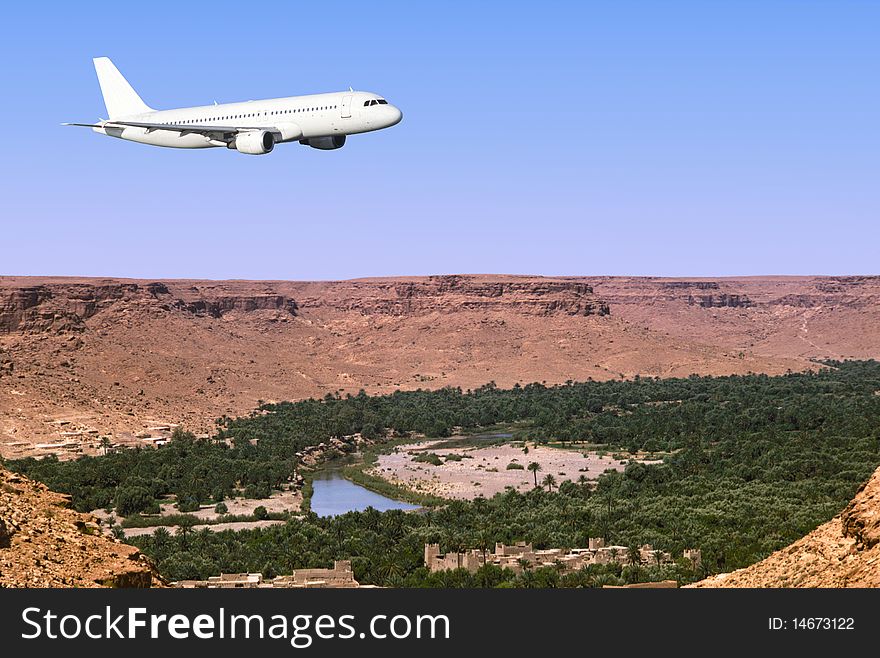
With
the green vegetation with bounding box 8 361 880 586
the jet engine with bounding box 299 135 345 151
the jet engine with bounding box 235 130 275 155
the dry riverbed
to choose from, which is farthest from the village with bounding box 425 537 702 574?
the dry riverbed

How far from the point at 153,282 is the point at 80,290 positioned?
17002 mm

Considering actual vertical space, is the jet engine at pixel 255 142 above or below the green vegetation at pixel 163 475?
above

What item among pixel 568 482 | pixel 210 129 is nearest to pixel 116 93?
pixel 210 129

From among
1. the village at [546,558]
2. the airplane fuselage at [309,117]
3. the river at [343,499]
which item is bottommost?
the river at [343,499]

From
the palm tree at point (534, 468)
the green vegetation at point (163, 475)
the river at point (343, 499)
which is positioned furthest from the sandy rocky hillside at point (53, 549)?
the palm tree at point (534, 468)

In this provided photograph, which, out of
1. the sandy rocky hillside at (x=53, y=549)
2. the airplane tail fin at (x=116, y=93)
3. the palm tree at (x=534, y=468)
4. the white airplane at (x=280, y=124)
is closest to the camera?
the sandy rocky hillside at (x=53, y=549)

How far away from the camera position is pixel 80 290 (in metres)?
120

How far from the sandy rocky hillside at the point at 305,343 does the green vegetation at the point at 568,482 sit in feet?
28.4

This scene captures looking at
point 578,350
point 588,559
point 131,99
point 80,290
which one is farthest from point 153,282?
point 588,559

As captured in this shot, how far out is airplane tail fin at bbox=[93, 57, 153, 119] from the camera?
178 ft

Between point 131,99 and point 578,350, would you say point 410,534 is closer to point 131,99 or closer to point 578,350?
point 131,99

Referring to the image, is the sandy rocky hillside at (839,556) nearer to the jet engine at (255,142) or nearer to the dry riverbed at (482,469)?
the jet engine at (255,142)

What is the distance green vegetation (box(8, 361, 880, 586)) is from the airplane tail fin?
707 inches

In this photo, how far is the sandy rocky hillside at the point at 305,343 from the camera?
9525cm
